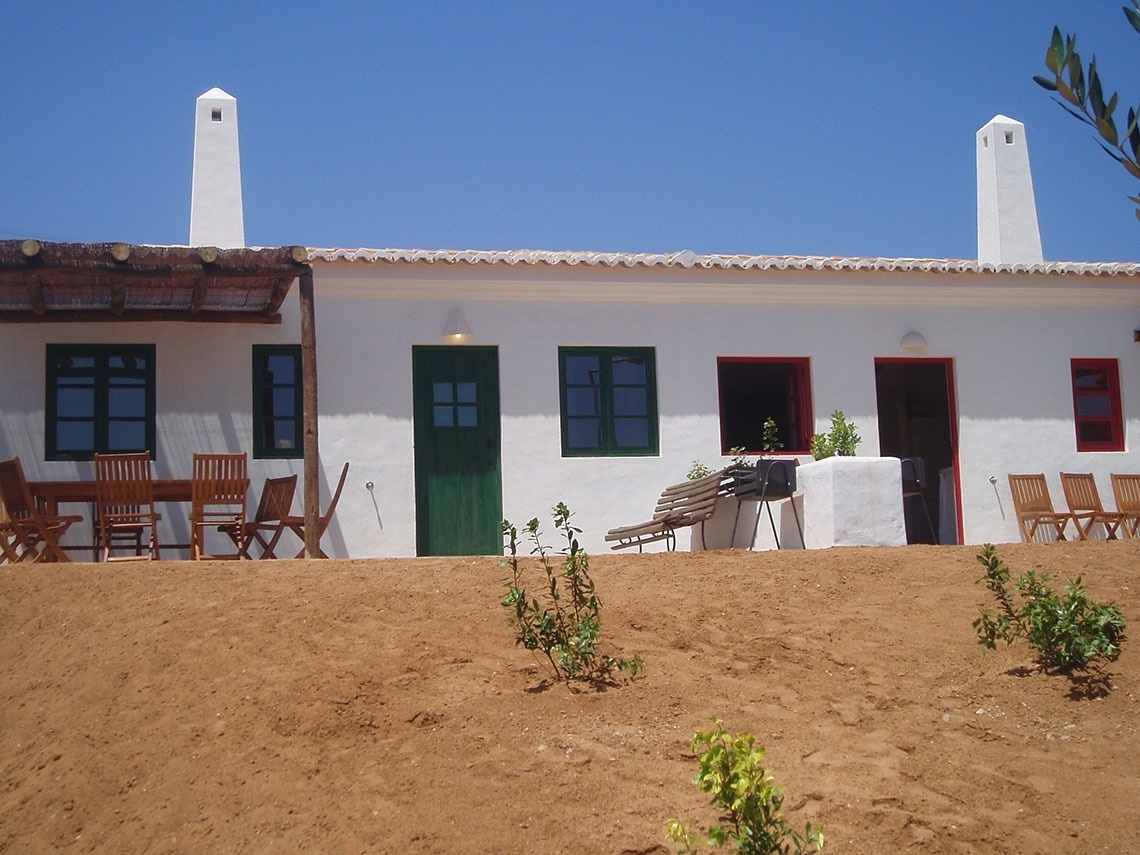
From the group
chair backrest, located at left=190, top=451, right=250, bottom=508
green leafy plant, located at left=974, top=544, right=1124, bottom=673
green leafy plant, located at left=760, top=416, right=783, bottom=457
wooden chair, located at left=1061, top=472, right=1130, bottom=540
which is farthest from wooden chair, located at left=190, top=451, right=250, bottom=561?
wooden chair, located at left=1061, top=472, right=1130, bottom=540

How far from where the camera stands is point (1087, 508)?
516 inches

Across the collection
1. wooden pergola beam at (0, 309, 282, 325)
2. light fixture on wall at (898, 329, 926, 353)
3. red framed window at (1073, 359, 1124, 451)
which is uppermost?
wooden pergola beam at (0, 309, 282, 325)

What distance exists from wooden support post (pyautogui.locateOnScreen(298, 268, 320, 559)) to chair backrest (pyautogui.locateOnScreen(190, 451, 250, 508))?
73 cm

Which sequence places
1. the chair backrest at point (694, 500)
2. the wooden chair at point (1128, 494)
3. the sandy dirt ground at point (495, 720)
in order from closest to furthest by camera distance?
the sandy dirt ground at point (495, 720), the chair backrest at point (694, 500), the wooden chair at point (1128, 494)

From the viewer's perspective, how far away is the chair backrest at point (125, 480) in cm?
1038

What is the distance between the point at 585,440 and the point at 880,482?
10.4 feet

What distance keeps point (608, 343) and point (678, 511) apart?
2267 mm

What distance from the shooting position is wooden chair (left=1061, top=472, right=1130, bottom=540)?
12930 millimetres

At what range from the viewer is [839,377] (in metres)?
13.3

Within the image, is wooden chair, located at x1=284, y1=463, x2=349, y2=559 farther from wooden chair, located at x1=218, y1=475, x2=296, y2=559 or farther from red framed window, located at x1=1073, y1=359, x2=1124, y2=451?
red framed window, located at x1=1073, y1=359, x2=1124, y2=451

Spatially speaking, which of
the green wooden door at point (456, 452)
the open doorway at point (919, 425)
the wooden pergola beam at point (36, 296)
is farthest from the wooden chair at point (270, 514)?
the open doorway at point (919, 425)

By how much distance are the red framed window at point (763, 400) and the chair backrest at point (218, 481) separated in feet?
16.4

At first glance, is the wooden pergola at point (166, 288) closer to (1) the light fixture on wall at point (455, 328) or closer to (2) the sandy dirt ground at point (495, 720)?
(1) the light fixture on wall at point (455, 328)

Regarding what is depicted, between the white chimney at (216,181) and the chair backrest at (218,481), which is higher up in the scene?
Result: the white chimney at (216,181)
